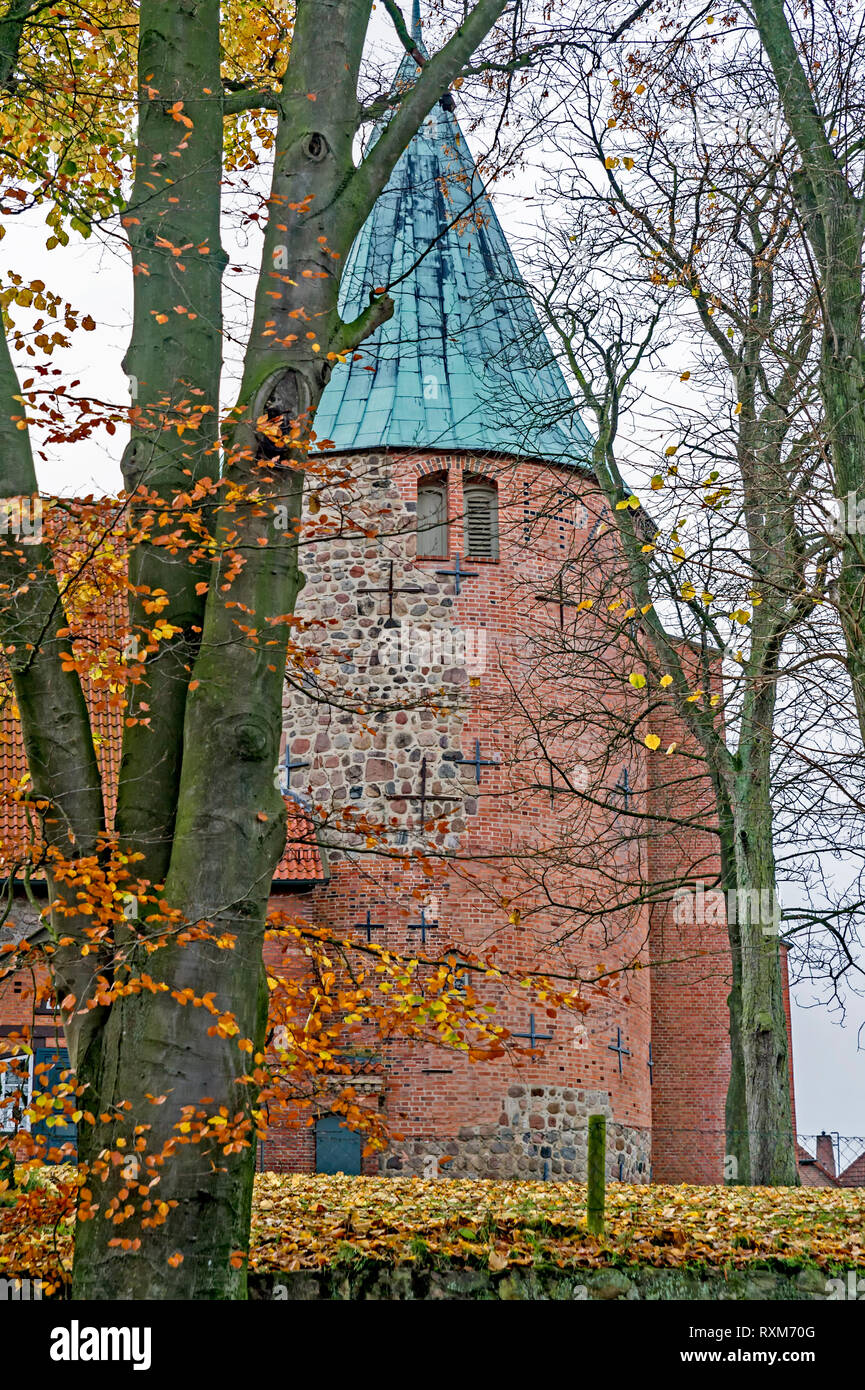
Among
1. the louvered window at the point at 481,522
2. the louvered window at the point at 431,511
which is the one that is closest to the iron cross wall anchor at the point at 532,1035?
the louvered window at the point at 481,522

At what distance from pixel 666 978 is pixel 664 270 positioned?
1053 cm

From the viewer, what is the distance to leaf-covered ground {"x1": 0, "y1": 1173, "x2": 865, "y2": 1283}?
22.9 ft

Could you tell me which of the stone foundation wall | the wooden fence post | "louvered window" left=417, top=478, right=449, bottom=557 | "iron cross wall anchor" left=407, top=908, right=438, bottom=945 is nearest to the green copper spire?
"louvered window" left=417, top=478, right=449, bottom=557

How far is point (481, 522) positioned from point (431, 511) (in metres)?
0.61

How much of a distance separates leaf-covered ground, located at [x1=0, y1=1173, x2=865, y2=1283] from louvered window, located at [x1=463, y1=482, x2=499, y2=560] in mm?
8102

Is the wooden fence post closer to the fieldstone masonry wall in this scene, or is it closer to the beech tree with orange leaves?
the beech tree with orange leaves

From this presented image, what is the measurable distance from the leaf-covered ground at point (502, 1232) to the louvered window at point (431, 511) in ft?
26.3

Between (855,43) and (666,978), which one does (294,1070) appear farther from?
(666,978)

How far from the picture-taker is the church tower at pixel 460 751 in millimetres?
14258

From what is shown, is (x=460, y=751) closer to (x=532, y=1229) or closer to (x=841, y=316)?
(x=532, y=1229)

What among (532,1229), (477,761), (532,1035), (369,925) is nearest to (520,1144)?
(532,1035)

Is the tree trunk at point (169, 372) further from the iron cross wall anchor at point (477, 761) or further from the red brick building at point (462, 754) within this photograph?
the iron cross wall anchor at point (477, 761)

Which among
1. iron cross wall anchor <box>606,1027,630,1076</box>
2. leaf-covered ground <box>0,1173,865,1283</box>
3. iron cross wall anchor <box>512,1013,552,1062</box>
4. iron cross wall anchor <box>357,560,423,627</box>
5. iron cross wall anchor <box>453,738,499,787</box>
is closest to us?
leaf-covered ground <box>0,1173,865,1283</box>

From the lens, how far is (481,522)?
1616 cm
